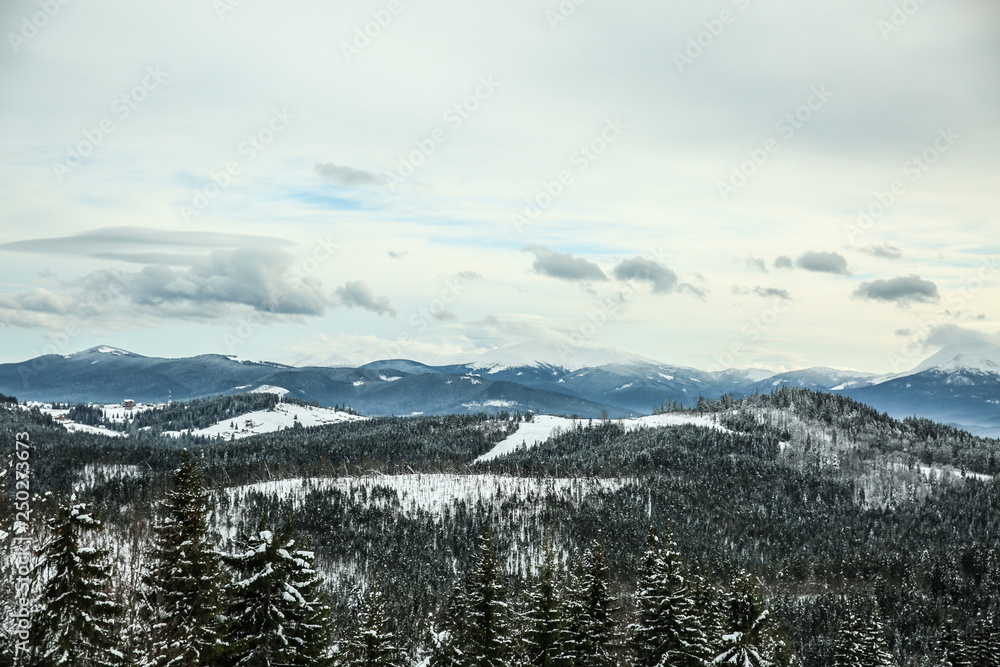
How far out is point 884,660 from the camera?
72875 mm

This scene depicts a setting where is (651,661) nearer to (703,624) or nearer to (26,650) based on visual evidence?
(703,624)

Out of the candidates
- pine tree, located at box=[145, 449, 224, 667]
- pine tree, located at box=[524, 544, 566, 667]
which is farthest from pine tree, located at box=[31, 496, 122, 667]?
pine tree, located at box=[524, 544, 566, 667]

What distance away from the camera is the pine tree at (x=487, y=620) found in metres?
40.6

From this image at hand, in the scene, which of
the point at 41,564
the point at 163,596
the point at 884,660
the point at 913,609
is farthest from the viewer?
the point at 913,609

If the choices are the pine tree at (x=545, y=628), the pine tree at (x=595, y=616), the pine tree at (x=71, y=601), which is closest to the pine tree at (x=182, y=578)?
the pine tree at (x=71, y=601)

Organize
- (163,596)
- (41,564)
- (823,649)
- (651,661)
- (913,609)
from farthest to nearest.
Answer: (913,609) < (823,649) < (651,661) < (163,596) < (41,564)

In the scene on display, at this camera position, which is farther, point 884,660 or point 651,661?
point 884,660

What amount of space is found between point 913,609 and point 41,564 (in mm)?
216008

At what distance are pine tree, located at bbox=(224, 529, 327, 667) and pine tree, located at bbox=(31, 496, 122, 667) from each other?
18.8ft

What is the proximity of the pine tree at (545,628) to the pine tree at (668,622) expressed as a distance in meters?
4.99

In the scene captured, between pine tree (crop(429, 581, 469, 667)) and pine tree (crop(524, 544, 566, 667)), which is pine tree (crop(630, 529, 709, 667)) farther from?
pine tree (crop(429, 581, 469, 667))

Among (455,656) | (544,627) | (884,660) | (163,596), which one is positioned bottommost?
(884,660)

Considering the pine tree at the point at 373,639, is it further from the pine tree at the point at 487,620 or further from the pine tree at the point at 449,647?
the pine tree at the point at 487,620

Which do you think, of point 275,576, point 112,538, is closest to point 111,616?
point 275,576
